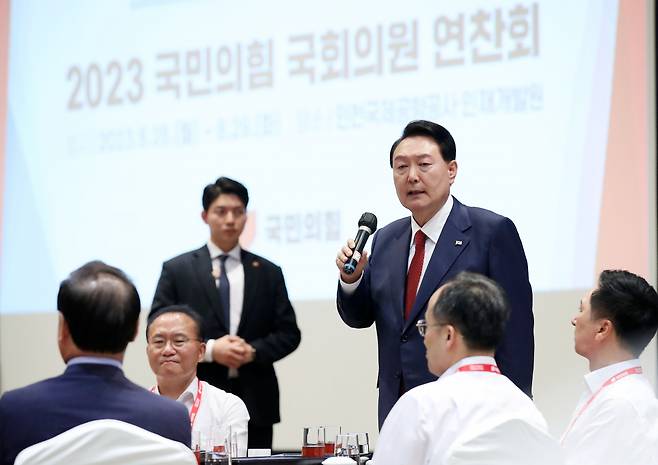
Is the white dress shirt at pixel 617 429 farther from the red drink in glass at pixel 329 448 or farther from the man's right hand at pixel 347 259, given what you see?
the man's right hand at pixel 347 259

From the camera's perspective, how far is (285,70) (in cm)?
527

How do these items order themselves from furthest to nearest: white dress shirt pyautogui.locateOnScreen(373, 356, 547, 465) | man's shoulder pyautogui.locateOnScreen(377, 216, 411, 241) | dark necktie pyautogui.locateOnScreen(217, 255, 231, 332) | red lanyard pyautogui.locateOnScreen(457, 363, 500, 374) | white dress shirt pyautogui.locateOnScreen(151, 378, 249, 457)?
dark necktie pyautogui.locateOnScreen(217, 255, 231, 332), white dress shirt pyautogui.locateOnScreen(151, 378, 249, 457), man's shoulder pyautogui.locateOnScreen(377, 216, 411, 241), red lanyard pyautogui.locateOnScreen(457, 363, 500, 374), white dress shirt pyautogui.locateOnScreen(373, 356, 547, 465)

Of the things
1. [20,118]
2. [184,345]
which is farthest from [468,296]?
[20,118]

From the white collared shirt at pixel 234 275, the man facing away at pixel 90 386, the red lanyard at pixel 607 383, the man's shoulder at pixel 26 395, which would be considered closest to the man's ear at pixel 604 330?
the red lanyard at pixel 607 383

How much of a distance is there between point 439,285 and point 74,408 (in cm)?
126

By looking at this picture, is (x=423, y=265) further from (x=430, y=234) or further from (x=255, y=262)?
(x=255, y=262)

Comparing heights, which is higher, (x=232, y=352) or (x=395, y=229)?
(x=395, y=229)

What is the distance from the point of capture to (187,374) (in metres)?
3.65

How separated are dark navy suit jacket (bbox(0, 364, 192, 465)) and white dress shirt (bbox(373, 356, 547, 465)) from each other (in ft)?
1.37

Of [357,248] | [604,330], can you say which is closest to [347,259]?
[357,248]

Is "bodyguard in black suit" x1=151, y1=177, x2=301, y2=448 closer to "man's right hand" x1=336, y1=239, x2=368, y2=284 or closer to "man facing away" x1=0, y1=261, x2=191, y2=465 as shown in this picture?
"man's right hand" x1=336, y1=239, x2=368, y2=284

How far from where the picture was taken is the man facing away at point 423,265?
2.90m

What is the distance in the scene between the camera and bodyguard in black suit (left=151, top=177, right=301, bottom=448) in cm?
424

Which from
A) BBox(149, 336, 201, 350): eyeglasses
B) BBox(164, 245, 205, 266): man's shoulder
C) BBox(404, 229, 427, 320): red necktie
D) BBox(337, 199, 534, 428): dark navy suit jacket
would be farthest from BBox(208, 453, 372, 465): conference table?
BBox(164, 245, 205, 266): man's shoulder
